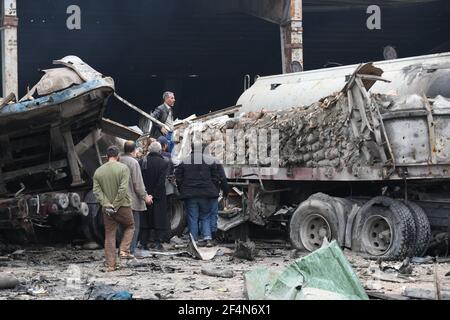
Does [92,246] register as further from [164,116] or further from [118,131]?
[164,116]

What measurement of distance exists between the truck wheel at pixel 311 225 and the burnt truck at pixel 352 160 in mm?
14

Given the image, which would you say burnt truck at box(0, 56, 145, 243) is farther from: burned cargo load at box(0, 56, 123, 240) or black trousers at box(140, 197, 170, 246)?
black trousers at box(140, 197, 170, 246)

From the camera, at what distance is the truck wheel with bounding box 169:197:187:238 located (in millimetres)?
13734

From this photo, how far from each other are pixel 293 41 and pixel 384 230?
9063 millimetres

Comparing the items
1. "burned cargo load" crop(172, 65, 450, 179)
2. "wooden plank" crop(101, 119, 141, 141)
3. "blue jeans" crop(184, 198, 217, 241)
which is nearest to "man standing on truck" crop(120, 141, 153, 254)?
"wooden plank" crop(101, 119, 141, 141)

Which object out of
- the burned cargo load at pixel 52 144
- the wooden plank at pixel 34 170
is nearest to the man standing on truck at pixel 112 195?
the burned cargo load at pixel 52 144

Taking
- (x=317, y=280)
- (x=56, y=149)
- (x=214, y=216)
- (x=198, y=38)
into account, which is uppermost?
(x=198, y=38)

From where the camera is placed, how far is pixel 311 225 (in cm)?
1166

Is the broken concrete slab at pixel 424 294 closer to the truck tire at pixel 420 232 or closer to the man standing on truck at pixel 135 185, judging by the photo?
the truck tire at pixel 420 232

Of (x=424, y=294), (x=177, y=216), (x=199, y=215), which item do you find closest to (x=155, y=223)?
(x=199, y=215)

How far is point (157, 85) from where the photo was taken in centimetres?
3144

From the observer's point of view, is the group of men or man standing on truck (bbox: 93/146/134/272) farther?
the group of men

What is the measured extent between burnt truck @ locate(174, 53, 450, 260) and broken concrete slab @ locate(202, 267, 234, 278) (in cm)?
212
